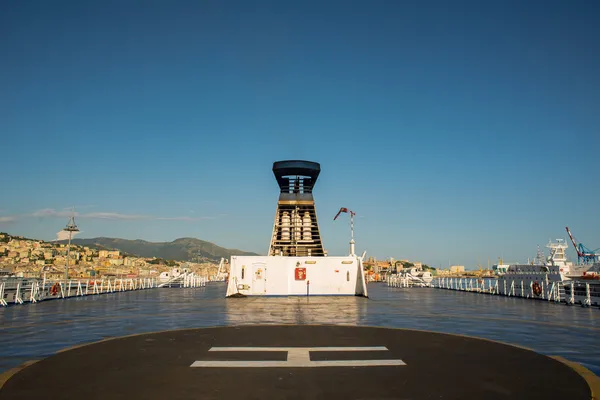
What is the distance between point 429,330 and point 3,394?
12816 mm

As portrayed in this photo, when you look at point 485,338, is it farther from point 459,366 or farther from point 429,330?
point 459,366

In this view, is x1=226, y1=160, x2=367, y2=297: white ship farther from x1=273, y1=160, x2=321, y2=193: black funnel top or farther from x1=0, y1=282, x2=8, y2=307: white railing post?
x1=273, y1=160, x2=321, y2=193: black funnel top

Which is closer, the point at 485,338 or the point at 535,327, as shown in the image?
the point at 485,338

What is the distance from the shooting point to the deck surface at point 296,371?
6.59 meters

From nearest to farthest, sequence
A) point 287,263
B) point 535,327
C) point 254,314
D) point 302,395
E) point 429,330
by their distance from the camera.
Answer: point 302,395 < point 429,330 < point 535,327 < point 254,314 < point 287,263

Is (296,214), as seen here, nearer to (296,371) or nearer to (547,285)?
(547,285)

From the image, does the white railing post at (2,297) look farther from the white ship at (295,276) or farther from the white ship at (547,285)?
the white ship at (547,285)

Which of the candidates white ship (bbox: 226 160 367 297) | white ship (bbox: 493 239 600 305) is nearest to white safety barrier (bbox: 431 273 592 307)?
white ship (bbox: 493 239 600 305)

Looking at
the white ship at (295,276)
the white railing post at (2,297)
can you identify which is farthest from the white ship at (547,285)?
the white railing post at (2,297)

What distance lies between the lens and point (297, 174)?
67812 millimetres

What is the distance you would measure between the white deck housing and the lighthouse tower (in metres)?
20.3

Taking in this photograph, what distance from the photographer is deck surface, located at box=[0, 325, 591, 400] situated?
659 cm

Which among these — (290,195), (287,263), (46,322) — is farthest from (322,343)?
(290,195)

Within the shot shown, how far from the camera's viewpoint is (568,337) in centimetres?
1316
